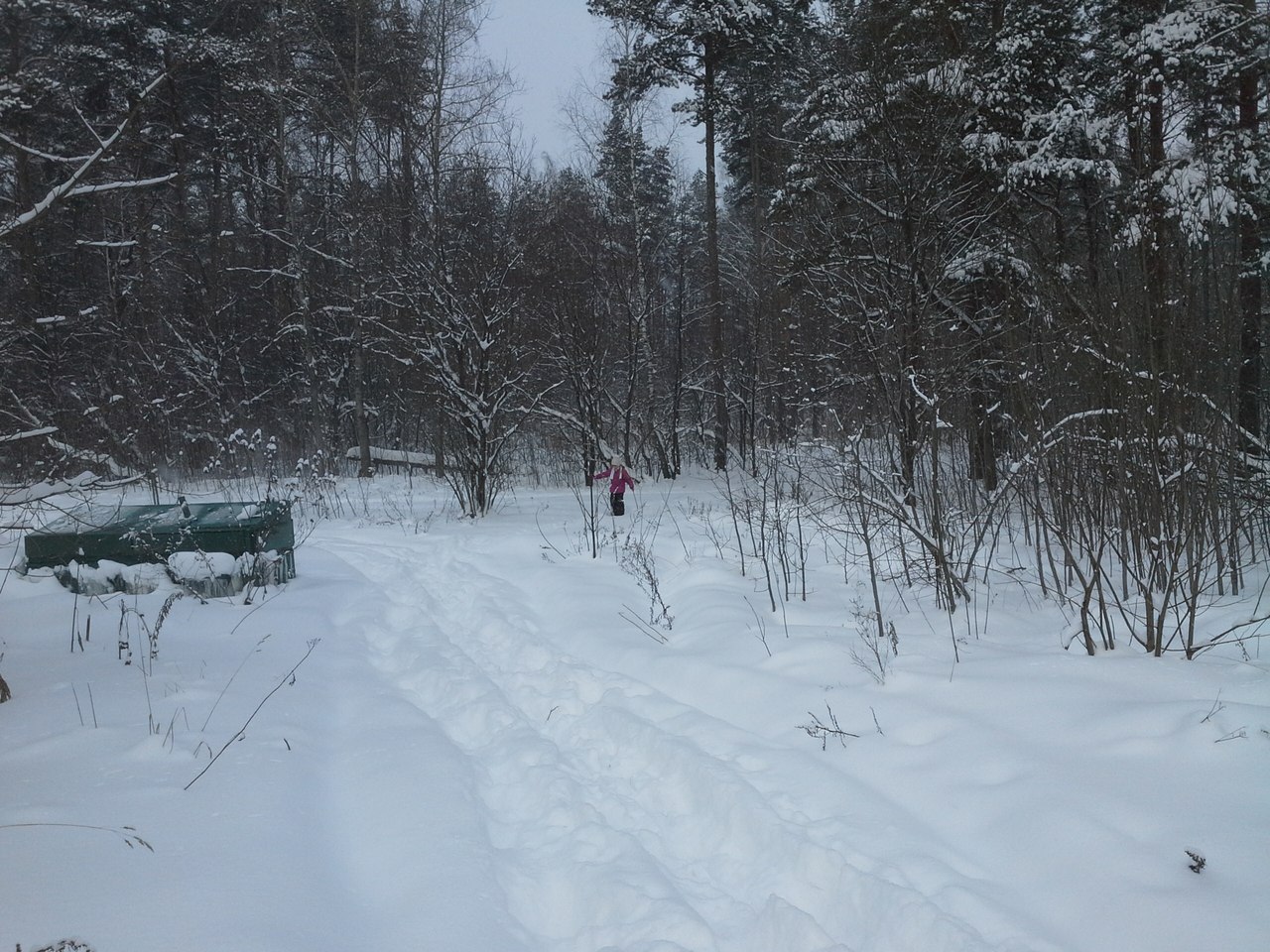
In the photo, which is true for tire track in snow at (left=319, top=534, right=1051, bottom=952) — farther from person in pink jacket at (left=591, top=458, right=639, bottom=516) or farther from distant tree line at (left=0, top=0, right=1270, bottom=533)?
person in pink jacket at (left=591, top=458, right=639, bottom=516)

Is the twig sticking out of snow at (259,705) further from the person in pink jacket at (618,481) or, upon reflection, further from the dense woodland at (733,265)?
the person in pink jacket at (618,481)

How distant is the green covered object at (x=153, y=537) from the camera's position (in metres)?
7.40

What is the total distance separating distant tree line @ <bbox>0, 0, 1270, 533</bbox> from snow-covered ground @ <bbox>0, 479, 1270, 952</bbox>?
1.59 m

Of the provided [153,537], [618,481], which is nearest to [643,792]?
[153,537]

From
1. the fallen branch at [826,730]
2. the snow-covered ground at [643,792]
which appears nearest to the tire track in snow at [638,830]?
the snow-covered ground at [643,792]

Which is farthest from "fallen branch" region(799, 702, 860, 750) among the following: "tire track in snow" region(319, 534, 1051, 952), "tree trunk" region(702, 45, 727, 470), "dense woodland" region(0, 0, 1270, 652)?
"tree trunk" region(702, 45, 727, 470)

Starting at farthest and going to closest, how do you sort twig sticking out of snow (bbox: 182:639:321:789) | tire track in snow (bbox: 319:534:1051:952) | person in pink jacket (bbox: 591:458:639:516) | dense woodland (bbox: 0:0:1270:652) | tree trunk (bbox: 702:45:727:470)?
tree trunk (bbox: 702:45:727:470), person in pink jacket (bbox: 591:458:639:516), dense woodland (bbox: 0:0:1270:652), twig sticking out of snow (bbox: 182:639:321:789), tire track in snow (bbox: 319:534:1051:952)

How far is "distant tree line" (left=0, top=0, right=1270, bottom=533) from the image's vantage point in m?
5.02

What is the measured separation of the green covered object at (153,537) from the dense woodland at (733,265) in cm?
129

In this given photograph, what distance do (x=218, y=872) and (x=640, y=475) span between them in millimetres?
15937

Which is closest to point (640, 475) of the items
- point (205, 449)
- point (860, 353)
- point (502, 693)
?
point (860, 353)

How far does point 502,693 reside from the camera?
17.2 feet

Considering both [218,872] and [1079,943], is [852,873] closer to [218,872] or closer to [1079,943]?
[1079,943]

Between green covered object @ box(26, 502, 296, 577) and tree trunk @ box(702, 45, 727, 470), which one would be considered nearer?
green covered object @ box(26, 502, 296, 577)
